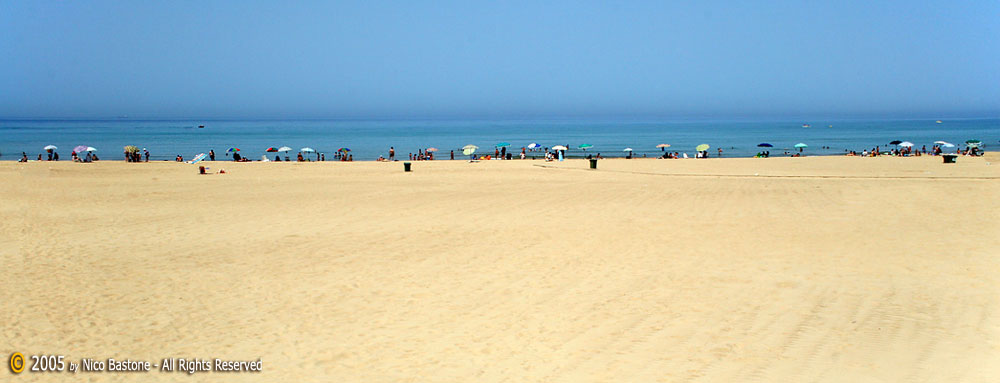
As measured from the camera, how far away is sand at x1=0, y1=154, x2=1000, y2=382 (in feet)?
22.1

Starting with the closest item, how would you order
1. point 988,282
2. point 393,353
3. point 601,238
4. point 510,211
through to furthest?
point 393,353 → point 988,282 → point 601,238 → point 510,211

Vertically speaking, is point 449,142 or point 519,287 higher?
point 519,287

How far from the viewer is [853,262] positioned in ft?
35.2

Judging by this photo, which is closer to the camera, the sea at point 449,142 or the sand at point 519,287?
the sand at point 519,287

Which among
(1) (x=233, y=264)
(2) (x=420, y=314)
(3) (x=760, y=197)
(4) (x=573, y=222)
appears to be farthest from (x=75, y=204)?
(3) (x=760, y=197)

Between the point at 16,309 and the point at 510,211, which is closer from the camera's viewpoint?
the point at 16,309

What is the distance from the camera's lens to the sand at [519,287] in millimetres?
6738

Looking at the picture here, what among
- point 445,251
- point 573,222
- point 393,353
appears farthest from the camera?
point 573,222

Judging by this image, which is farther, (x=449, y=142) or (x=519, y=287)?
(x=449, y=142)

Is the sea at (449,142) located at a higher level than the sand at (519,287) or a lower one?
lower

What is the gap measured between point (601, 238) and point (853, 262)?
4109 mm

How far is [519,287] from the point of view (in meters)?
9.41

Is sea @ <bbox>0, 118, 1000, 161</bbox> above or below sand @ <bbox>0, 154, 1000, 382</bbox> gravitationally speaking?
below

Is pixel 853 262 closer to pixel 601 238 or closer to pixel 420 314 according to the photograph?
pixel 601 238
